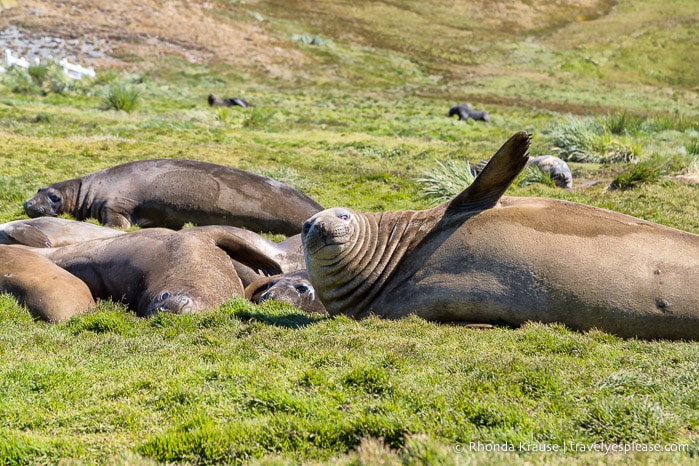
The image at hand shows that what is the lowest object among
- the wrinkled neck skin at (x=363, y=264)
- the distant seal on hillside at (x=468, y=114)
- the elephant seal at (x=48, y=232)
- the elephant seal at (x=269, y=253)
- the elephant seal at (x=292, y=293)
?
the distant seal on hillside at (x=468, y=114)

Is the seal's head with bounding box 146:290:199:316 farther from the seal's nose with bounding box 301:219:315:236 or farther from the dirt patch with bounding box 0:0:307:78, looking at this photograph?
the dirt patch with bounding box 0:0:307:78

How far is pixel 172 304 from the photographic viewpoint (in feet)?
27.9

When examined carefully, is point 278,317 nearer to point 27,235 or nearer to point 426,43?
point 27,235

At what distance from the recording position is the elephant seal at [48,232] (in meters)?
11.6

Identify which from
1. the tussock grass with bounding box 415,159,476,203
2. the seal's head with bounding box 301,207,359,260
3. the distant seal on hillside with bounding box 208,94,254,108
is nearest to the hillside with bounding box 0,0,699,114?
the distant seal on hillside with bounding box 208,94,254,108

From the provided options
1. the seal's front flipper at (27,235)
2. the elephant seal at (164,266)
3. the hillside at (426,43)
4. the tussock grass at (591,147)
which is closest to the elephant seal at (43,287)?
the elephant seal at (164,266)

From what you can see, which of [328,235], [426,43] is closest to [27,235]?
[328,235]

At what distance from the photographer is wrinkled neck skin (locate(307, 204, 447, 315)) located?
332 inches

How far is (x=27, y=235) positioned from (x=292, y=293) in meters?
4.72

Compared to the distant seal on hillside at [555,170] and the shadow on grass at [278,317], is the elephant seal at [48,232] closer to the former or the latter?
the shadow on grass at [278,317]

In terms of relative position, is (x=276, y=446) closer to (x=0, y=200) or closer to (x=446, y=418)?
(x=446, y=418)

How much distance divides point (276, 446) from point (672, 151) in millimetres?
18090

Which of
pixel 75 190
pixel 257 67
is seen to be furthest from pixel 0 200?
pixel 257 67

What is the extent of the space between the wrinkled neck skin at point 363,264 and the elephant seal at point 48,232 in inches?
161
